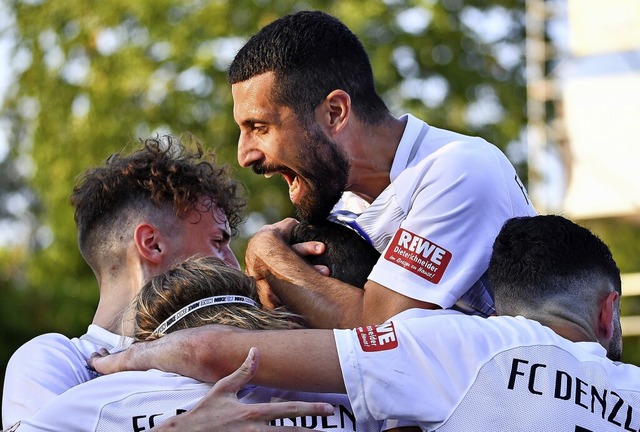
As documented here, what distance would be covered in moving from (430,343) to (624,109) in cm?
1049

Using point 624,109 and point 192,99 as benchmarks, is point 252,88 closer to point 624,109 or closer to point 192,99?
point 624,109

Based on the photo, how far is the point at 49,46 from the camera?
1998cm

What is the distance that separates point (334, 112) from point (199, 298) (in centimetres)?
123

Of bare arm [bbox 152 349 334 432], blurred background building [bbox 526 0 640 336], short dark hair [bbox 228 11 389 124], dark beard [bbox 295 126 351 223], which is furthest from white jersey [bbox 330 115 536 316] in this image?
blurred background building [bbox 526 0 640 336]

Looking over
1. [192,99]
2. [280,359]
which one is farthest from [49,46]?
[280,359]

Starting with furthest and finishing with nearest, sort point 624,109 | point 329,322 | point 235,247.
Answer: point 235,247 < point 624,109 < point 329,322

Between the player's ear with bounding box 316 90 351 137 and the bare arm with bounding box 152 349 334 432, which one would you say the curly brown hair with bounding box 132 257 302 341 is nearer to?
the bare arm with bounding box 152 349 334 432

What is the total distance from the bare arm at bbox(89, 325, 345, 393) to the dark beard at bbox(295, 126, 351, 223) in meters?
1.12

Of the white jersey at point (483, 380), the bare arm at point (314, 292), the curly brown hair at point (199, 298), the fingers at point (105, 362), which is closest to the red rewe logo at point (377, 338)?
the white jersey at point (483, 380)

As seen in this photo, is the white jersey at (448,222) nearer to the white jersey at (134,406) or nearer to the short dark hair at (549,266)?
the short dark hair at (549,266)

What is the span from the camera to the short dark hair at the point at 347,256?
4.37m

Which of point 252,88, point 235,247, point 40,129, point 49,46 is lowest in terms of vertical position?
point 235,247

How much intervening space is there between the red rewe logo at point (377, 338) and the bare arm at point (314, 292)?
63cm

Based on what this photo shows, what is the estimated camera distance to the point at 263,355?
3.33 metres
